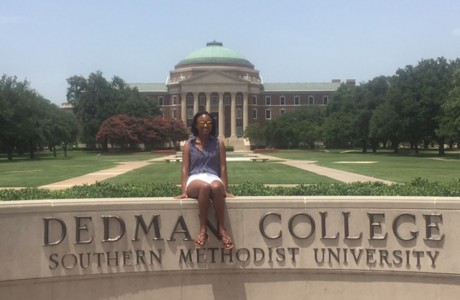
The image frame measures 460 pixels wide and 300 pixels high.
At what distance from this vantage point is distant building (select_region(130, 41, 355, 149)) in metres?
136

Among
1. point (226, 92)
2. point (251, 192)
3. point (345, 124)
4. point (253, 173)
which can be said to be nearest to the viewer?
point (251, 192)

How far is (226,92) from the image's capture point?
13625 cm

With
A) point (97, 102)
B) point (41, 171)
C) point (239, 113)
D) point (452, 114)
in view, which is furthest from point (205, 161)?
point (239, 113)

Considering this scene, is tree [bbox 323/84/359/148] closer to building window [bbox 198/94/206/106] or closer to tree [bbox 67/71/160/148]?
tree [bbox 67/71/160/148]

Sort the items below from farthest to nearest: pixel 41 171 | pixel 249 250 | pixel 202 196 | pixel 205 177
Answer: pixel 41 171 → pixel 249 250 → pixel 205 177 → pixel 202 196

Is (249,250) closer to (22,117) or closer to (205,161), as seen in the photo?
(205,161)

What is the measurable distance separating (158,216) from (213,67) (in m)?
134

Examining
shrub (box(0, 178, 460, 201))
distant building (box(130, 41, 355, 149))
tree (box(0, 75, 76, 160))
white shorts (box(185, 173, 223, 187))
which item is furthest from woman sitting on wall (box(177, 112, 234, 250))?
distant building (box(130, 41, 355, 149))

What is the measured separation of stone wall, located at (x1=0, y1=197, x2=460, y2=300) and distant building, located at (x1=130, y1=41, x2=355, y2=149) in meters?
119

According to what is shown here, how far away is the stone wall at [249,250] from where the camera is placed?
259 inches

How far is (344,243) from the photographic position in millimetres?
6734

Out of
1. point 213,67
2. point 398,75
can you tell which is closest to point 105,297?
point 398,75

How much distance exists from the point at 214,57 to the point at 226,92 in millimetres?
10253

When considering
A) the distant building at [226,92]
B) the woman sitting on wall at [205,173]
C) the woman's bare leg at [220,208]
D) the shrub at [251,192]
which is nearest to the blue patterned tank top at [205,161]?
the woman sitting on wall at [205,173]
